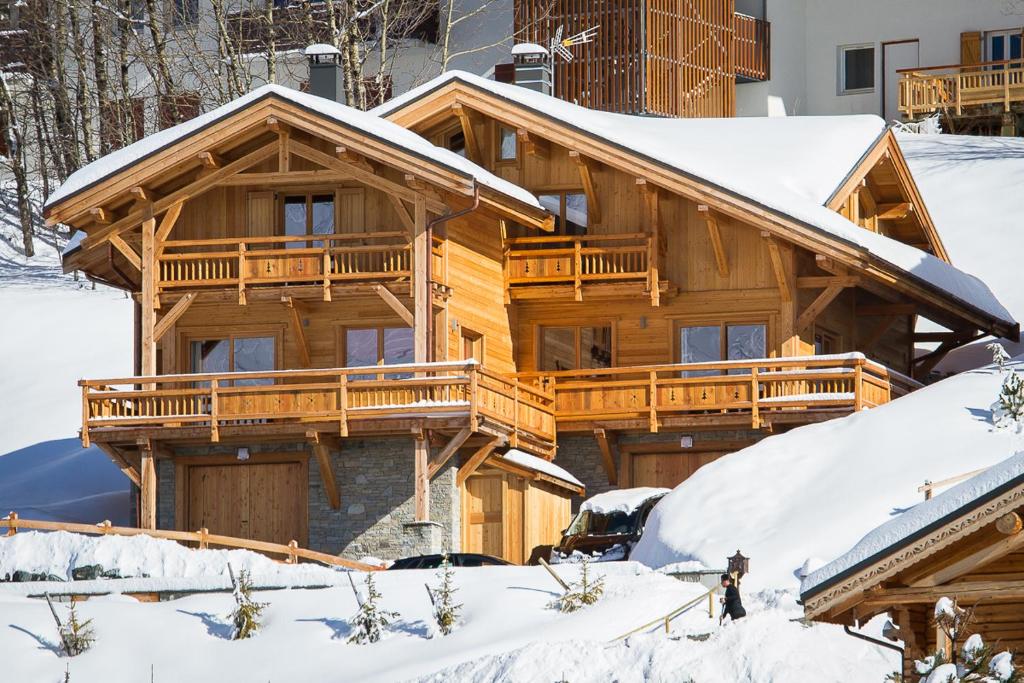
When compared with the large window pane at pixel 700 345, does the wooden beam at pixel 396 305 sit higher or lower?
higher

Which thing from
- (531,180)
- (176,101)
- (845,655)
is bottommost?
(845,655)

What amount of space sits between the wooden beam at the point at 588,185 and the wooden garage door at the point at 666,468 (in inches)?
168

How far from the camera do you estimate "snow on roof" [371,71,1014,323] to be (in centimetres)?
3709

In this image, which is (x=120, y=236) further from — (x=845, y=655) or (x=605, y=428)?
(x=845, y=655)

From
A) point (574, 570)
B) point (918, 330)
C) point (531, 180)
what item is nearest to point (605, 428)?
point (531, 180)

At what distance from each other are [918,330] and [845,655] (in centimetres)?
2373

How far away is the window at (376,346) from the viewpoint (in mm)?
37125

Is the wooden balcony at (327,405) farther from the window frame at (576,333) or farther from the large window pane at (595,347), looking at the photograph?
the large window pane at (595,347)

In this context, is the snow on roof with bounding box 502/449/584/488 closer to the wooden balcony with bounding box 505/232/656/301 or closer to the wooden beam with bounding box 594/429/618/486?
the wooden beam with bounding box 594/429/618/486

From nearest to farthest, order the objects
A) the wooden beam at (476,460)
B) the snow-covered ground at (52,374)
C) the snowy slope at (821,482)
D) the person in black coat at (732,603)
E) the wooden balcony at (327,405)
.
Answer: the person in black coat at (732,603)
the snowy slope at (821,482)
the wooden balcony at (327,405)
the wooden beam at (476,460)
the snow-covered ground at (52,374)

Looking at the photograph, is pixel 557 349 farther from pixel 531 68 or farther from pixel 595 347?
pixel 531 68

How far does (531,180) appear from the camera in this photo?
39.2 meters

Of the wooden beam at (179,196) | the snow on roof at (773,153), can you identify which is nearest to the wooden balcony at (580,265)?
the snow on roof at (773,153)

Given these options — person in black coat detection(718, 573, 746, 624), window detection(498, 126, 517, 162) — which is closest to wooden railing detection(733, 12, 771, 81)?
window detection(498, 126, 517, 162)
